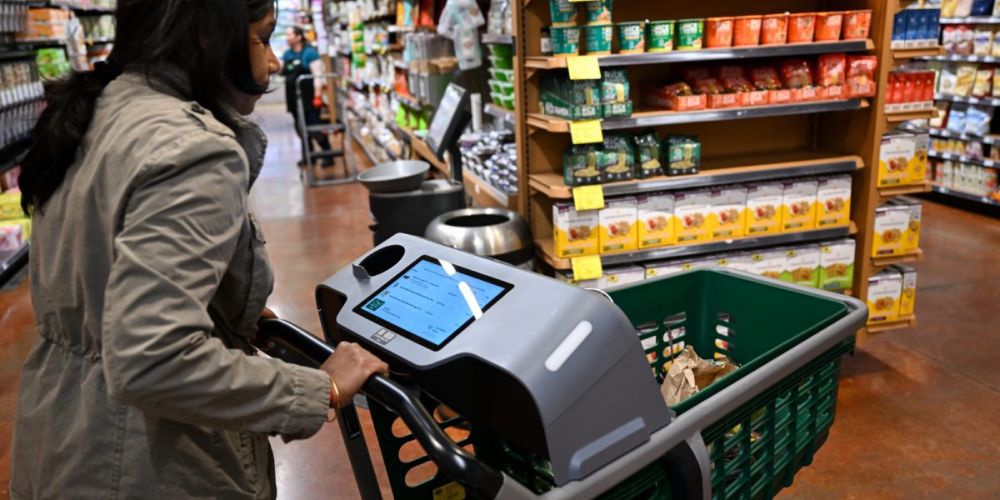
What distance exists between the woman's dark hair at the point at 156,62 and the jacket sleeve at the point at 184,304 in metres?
0.20

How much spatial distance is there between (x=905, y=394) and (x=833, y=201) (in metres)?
0.92

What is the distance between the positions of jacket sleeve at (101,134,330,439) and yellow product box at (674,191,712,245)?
2.69 metres

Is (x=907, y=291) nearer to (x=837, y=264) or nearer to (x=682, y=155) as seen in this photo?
(x=837, y=264)

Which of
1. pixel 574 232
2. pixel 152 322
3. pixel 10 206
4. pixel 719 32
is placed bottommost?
pixel 10 206

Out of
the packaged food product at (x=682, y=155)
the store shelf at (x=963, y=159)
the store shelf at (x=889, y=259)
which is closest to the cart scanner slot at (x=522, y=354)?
the packaged food product at (x=682, y=155)

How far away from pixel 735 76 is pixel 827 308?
6.28 feet

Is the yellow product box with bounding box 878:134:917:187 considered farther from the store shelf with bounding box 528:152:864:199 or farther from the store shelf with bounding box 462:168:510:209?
the store shelf with bounding box 462:168:510:209

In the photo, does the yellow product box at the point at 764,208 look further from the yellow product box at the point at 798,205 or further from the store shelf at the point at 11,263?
the store shelf at the point at 11,263

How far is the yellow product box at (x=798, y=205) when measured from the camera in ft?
11.9

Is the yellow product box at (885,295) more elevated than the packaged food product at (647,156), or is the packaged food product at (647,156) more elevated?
the packaged food product at (647,156)

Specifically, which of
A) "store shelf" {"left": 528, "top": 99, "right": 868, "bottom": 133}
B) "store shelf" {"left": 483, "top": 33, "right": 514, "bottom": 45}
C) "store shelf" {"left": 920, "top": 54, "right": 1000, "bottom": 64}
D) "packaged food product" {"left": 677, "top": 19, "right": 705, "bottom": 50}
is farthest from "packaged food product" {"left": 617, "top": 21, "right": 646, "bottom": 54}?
"store shelf" {"left": 920, "top": 54, "right": 1000, "bottom": 64}

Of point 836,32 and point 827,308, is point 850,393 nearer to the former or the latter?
point 836,32

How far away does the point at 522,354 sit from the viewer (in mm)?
1134

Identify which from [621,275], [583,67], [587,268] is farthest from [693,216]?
[583,67]
